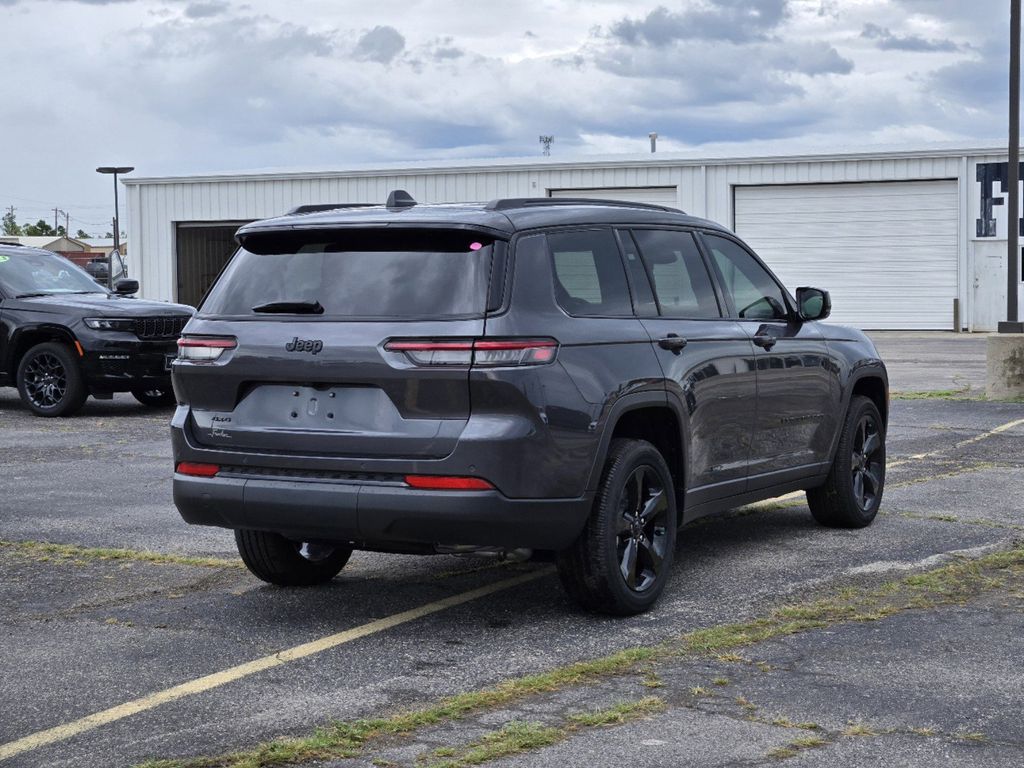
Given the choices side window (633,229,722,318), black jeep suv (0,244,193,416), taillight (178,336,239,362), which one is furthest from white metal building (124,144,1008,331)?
taillight (178,336,239,362)

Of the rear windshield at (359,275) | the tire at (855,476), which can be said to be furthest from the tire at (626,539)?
the tire at (855,476)

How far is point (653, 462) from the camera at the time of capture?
20.7ft

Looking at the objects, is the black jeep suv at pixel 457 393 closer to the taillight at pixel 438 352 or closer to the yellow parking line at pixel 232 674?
the taillight at pixel 438 352

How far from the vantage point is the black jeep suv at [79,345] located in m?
15.6

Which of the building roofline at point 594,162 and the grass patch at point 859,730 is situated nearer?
the grass patch at point 859,730

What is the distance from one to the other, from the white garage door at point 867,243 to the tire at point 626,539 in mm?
32248

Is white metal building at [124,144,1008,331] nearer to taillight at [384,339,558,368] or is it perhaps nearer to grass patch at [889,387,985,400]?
grass patch at [889,387,985,400]

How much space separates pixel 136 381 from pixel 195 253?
31.8 m

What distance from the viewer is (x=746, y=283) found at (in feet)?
25.0

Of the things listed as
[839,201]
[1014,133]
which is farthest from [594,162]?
[1014,133]

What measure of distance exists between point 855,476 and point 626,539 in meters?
2.72

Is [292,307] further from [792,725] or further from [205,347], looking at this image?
[792,725]

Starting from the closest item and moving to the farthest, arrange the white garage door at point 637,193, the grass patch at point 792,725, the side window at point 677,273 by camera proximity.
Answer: the grass patch at point 792,725
the side window at point 677,273
the white garage door at point 637,193

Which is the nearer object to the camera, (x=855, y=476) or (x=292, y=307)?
(x=292, y=307)
